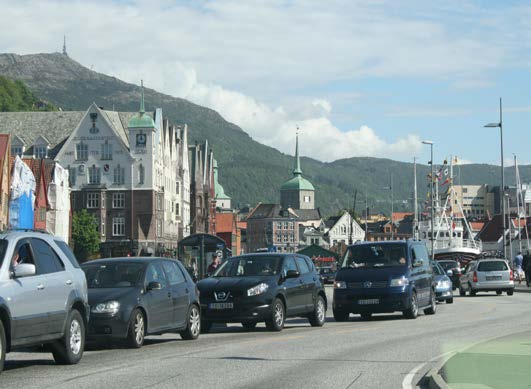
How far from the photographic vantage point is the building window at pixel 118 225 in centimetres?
10600

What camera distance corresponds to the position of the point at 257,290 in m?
22.8

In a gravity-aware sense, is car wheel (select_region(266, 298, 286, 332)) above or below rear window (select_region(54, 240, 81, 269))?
below

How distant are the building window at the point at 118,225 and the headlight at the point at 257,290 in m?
84.1

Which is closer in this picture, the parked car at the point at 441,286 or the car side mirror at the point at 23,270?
the car side mirror at the point at 23,270

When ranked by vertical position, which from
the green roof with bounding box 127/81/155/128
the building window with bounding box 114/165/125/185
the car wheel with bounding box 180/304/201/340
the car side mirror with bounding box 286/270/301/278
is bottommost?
the car wheel with bounding box 180/304/201/340

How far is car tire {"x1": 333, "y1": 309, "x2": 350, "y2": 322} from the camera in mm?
27805

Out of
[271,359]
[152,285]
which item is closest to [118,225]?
[152,285]

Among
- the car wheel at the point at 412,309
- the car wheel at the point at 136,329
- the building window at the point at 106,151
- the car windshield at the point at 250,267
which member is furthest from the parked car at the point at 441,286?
the building window at the point at 106,151

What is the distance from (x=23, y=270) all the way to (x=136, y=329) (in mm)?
5232

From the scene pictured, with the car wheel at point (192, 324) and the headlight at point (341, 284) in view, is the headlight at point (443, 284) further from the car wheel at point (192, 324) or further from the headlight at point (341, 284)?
the car wheel at point (192, 324)

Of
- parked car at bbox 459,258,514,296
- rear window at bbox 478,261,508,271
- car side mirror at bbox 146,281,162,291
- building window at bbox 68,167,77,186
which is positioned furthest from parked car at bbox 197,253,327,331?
building window at bbox 68,167,77,186

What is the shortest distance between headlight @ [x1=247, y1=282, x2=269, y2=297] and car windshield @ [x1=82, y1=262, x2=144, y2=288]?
12.6ft

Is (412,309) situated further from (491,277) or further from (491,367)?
(491,277)

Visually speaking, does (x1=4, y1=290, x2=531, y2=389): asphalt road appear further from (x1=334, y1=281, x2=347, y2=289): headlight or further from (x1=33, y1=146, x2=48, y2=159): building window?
(x1=33, y1=146, x2=48, y2=159): building window
